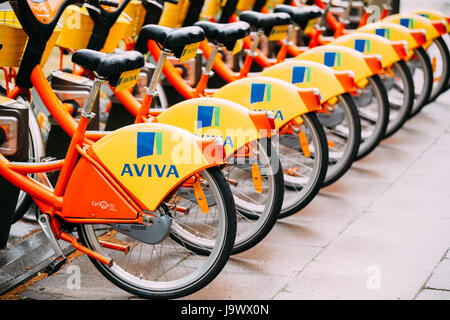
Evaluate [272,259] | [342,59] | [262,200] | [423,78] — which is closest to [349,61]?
[342,59]

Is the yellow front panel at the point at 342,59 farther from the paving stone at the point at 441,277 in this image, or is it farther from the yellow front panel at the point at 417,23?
the yellow front panel at the point at 417,23

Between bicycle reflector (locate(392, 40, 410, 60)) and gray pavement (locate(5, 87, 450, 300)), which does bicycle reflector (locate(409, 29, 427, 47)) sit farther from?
gray pavement (locate(5, 87, 450, 300))

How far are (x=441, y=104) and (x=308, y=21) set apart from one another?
252cm

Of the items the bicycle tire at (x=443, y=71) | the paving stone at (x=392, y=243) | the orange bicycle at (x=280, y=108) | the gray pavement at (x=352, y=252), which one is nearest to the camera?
the gray pavement at (x=352, y=252)

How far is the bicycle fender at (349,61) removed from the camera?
6.16 meters

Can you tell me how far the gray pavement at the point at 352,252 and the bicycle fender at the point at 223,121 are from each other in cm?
74

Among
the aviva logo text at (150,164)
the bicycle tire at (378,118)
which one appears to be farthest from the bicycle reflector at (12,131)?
the bicycle tire at (378,118)

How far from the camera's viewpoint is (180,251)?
15.9 feet

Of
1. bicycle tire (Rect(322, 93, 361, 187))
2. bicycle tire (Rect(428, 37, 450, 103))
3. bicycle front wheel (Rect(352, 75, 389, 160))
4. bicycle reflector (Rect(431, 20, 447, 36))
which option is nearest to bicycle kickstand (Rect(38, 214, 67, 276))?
bicycle tire (Rect(322, 93, 361, 187))

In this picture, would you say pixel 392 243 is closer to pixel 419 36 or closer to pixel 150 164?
pixel 150 164

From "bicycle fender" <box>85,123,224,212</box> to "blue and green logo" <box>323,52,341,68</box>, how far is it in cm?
238

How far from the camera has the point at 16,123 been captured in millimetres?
4656
